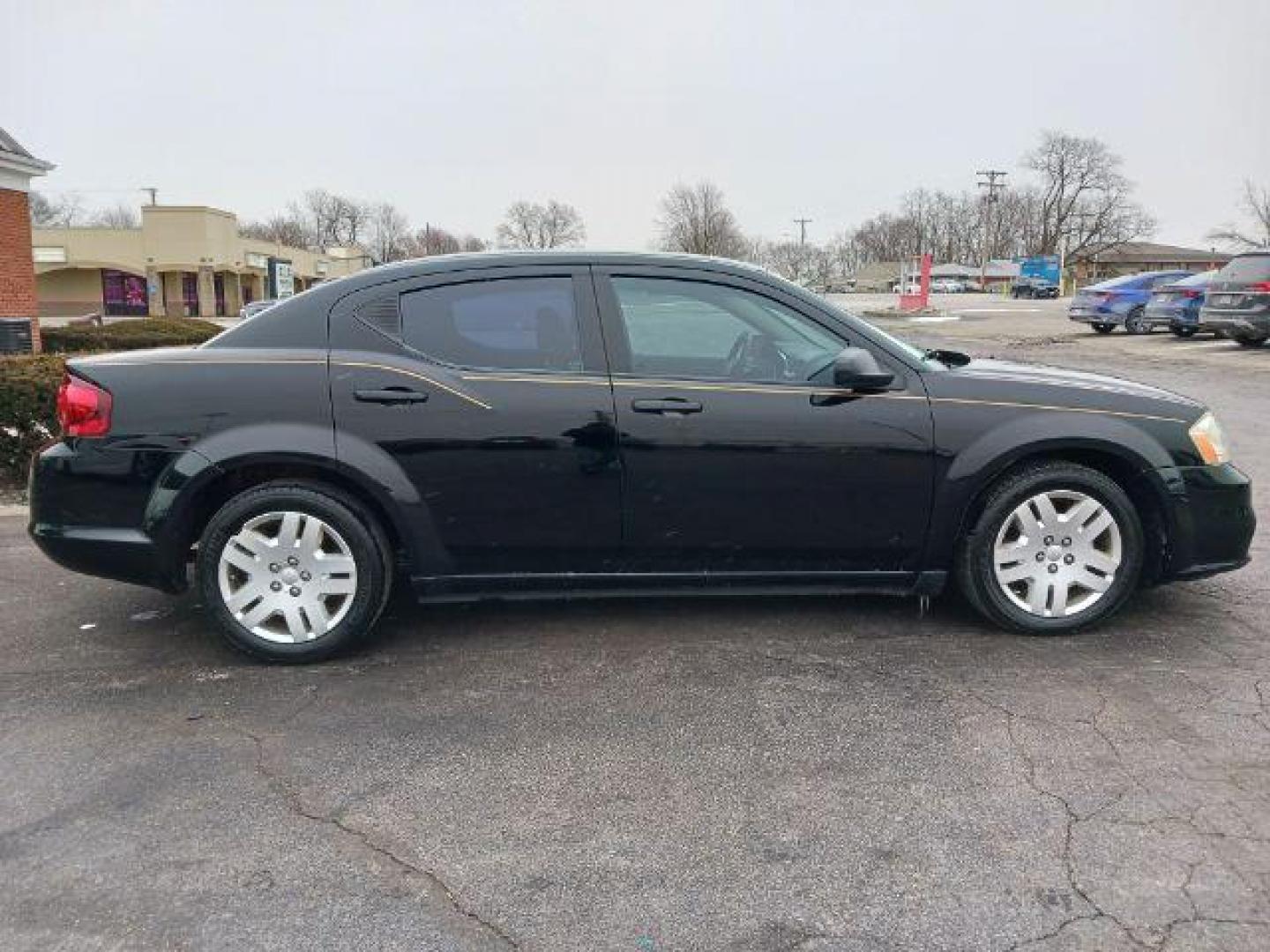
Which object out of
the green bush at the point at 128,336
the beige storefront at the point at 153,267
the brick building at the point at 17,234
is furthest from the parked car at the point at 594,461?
the beige storefront at the point at 153,267

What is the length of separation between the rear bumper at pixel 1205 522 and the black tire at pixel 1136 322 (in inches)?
841

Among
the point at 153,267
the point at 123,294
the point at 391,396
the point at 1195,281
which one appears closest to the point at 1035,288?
the point at 1195,281

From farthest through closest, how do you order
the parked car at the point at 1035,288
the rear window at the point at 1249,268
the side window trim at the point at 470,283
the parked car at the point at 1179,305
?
the parked car at the point at 1035,288 < the parked car at the point at 1179,305 < the rear window at the point at 1249,268 < the side window trim at the point at 470,283

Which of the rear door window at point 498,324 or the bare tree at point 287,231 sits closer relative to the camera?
the rear door window at point 498,324

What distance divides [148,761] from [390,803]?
908mm

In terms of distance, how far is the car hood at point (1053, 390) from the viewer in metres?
4.20

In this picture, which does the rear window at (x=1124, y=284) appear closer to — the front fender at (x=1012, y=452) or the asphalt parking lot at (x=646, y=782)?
the asphalt parking lot at (x=646, y=782)

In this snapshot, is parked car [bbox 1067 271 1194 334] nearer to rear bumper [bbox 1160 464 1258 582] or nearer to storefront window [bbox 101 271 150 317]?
rear bumper [bbox 1160 464 1258 582]

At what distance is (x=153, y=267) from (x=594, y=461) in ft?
185

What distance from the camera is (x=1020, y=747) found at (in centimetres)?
329

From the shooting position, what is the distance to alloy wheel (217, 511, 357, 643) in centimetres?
399

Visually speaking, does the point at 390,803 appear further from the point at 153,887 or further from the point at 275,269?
the point at 275,269

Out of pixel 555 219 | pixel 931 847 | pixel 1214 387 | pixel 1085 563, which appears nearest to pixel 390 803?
pixel 931 847

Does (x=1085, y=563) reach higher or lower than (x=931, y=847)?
higher
